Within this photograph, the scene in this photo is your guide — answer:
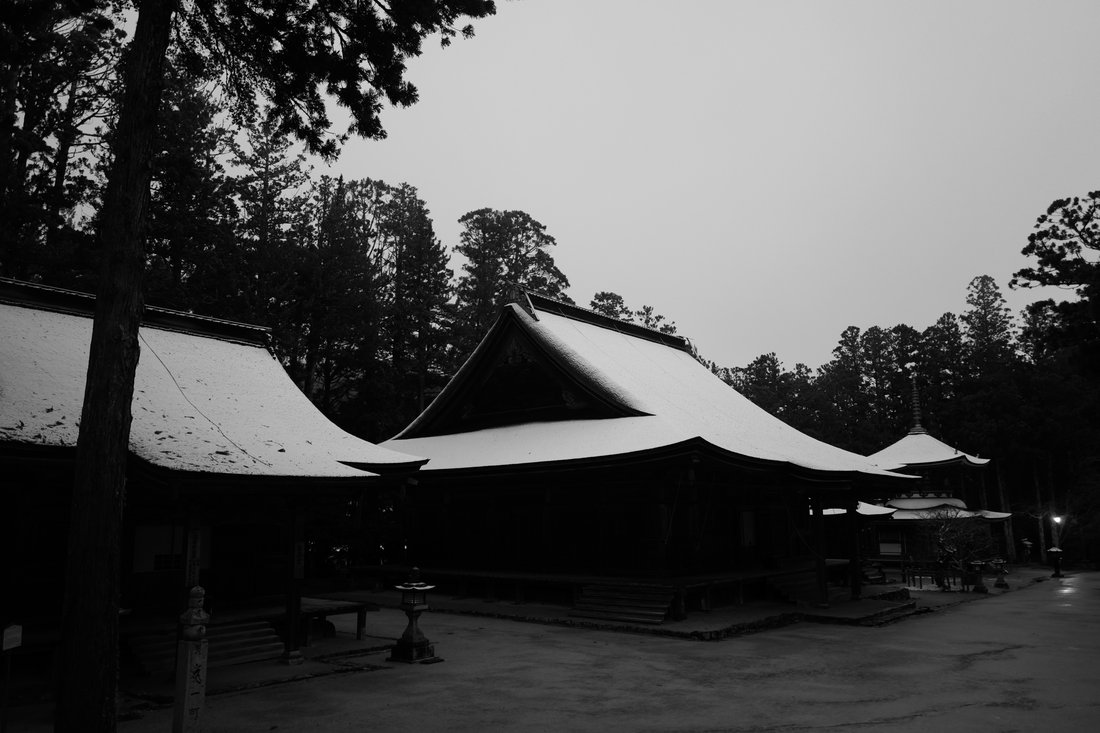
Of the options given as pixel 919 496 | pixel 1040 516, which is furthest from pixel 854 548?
pixel 1040 516

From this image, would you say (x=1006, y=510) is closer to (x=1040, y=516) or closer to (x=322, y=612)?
(x=1040, y=516)

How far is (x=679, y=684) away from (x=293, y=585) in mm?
6594

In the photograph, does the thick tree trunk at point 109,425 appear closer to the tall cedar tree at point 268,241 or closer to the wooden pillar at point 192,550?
the wooden pillar at point 192,550

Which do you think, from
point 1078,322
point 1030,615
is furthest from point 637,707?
point 1078,322

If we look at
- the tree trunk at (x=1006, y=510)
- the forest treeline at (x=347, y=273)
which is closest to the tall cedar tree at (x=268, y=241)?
the forest treeline at (x=347, y=273)

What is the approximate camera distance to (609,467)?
57.9 feet

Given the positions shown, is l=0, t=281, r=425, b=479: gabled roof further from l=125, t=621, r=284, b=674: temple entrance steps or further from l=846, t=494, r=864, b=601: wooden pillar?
l=846, t=494, r=864, b=601: wooden pillar

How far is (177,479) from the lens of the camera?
10.8 m

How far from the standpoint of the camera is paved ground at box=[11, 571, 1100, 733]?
350 inches

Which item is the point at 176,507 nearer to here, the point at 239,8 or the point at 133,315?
the point at 133,315

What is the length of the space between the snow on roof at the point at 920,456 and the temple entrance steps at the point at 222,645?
3123cm

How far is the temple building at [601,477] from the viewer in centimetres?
1831

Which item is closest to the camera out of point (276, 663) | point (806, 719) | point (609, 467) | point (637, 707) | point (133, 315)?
point (133, 315)

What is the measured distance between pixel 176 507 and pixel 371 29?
8.87 meters
